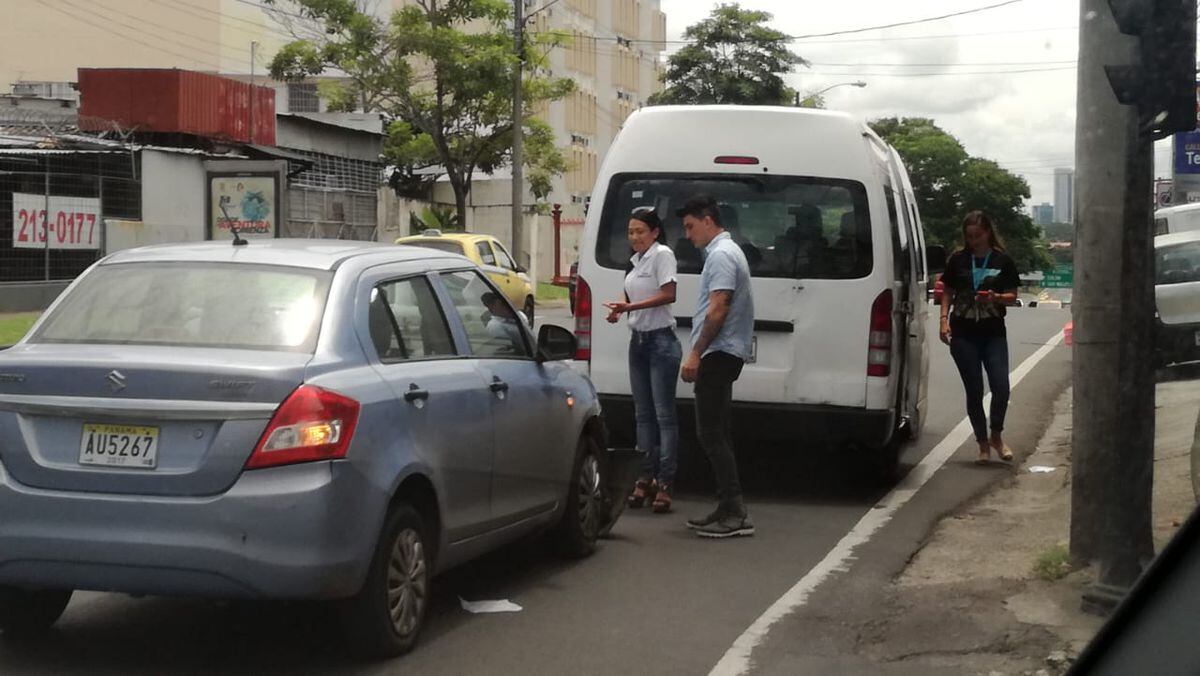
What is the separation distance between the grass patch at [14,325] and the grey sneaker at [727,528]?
610 inches

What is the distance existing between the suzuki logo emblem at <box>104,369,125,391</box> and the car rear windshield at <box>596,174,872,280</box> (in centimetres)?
514

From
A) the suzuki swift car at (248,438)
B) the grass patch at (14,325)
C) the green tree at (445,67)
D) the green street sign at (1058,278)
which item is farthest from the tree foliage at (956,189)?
the suzuki swift car at (248,438)

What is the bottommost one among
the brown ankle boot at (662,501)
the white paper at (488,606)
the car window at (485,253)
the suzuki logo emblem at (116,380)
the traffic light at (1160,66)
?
the white paper at (488,606)

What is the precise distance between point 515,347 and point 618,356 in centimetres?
287

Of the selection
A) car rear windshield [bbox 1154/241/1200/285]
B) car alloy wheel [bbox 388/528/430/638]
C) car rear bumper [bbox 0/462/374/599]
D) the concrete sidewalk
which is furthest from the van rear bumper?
car rear windshield [bbox 1154/241/1200/285]

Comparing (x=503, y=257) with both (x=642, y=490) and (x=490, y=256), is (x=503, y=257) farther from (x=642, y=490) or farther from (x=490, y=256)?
(x=642, y=490)

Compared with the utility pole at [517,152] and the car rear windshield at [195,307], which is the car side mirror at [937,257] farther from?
the utility pole at [517,152]

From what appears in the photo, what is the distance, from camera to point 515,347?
773 centimetres

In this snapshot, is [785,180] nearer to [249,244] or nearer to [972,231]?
[972,231]

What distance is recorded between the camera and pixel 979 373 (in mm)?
12133

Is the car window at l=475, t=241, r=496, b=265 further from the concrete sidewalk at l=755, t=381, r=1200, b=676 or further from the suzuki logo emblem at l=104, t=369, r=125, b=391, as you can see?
the suzuki logo emblem at l=104, t=369, r=125, b=391

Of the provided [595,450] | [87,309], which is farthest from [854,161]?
[87,309]

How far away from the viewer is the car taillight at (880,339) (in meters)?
10.1

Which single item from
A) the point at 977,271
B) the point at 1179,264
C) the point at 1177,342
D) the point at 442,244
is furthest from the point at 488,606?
the point at 442,244
